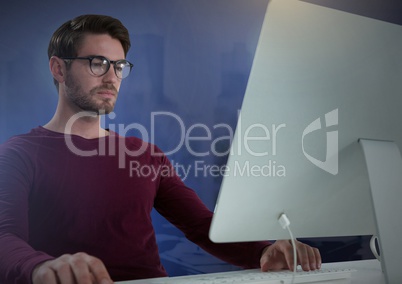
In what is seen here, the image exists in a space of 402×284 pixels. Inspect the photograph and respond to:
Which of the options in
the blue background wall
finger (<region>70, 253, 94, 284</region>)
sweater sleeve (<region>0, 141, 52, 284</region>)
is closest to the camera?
finger (<region>70, 253, 94, 284</region>)

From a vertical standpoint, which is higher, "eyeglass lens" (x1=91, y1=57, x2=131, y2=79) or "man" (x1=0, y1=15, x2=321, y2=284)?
"eyeglass lens" (x1=91, y1=57, x2=131, y2=79)

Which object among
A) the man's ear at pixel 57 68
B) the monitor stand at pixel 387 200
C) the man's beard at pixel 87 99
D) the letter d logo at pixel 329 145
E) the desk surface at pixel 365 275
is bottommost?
the desk surface at pixel 365 275

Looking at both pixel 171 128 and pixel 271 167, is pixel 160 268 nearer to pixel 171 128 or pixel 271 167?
pixel 171 128

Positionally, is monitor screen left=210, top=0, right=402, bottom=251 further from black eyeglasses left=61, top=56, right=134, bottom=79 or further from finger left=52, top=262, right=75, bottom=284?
black eyeglasses left=61, top=56, right=134, bottom=79

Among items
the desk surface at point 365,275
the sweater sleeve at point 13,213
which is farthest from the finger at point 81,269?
the sweater sleeve at point 13,213

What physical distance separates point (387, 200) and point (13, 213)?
1.17 m

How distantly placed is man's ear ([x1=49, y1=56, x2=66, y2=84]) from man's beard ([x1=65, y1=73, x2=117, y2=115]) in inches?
0.9

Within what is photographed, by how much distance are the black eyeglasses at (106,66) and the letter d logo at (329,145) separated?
1100mm

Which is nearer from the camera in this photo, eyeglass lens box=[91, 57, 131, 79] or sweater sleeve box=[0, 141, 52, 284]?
sweater sleeve box=[0, 141, 52, 284]

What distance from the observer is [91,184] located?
1.61m

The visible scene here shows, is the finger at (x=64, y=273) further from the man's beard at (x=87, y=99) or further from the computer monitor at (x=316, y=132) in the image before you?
the man's beard at (x=87, y=99)

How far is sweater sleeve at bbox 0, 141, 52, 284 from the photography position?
50.6 inches

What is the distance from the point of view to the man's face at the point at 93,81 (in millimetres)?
1637

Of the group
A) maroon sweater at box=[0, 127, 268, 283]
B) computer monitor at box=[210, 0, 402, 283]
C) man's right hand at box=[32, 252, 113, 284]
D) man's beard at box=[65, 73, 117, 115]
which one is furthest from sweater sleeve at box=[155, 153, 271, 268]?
computer monitor at box=[210, 0, 402, 283]
